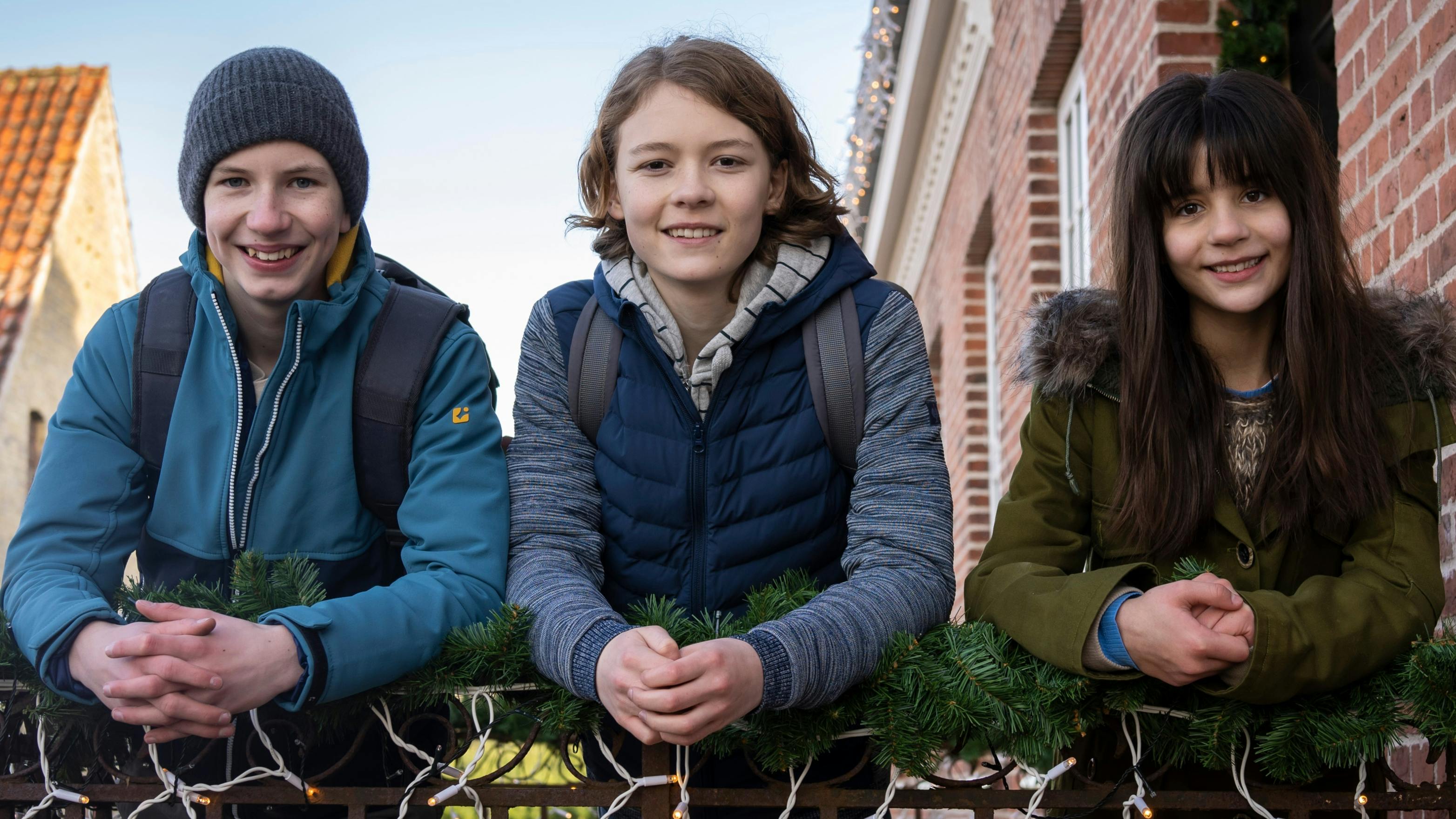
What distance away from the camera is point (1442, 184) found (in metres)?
2.52

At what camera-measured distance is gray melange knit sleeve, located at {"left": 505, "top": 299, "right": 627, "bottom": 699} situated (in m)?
1.84

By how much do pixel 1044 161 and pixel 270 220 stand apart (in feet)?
14.9

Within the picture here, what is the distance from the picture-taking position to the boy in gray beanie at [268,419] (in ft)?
6.86

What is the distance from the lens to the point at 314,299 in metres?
2.35

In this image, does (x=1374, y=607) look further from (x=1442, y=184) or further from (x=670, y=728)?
(x=1442, y=184)

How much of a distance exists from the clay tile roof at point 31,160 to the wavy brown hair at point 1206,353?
483 inches

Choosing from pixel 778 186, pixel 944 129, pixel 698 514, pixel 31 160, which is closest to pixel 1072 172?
pixel 944 129

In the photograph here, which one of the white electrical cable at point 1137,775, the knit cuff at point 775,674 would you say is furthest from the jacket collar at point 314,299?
the white electrical cable at point 1137,775

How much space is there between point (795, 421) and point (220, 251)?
1.07 meters

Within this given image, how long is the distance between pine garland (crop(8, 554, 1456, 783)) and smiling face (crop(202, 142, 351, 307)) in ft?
2.12

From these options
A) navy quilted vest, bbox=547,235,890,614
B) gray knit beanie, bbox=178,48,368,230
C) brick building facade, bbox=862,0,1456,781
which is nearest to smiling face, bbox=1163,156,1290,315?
brick building facade, bbox=862,0,1456,781

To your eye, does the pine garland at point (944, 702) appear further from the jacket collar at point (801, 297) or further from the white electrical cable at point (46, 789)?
the jacket collar at point (801, 297)

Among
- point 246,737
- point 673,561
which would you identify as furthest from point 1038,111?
point 246,737

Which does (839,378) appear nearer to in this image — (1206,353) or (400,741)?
(1206,353)
